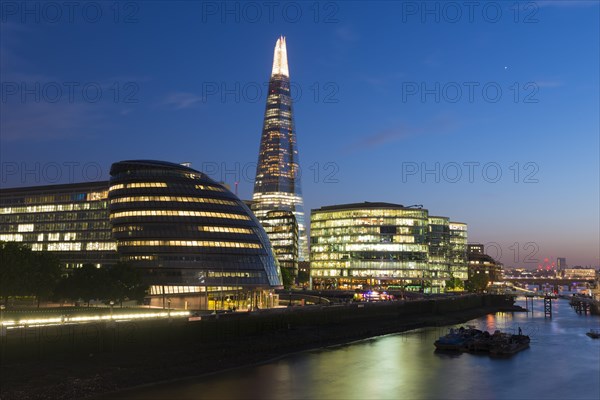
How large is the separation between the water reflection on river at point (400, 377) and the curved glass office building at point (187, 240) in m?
37.3

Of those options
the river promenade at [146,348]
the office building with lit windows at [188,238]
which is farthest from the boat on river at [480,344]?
the office building with lit windows at [188,238]

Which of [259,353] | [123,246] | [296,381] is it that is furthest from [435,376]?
[123,246]

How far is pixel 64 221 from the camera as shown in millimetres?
158000

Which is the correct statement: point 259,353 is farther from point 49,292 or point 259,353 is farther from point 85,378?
point 49,292

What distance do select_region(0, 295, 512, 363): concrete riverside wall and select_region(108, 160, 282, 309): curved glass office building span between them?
70.8 feet

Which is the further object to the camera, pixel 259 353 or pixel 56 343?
pixel 259 353

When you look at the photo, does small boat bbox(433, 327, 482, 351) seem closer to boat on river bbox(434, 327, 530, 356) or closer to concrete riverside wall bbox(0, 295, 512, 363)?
boat on river bbox(434, 327, 530, 356)

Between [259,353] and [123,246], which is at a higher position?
[123,246]

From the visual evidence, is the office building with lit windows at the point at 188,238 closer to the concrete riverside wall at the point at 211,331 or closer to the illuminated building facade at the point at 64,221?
the concrete riverside wall at the point at 211,331

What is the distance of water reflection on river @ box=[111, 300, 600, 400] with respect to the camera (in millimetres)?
55781

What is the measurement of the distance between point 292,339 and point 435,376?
2519 centimetres

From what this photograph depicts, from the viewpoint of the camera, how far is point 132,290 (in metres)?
102

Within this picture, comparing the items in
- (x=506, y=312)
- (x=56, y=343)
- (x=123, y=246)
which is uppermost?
(x=123, y=246)

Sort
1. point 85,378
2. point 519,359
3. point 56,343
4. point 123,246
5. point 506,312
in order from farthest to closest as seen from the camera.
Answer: point 506,312 → point 123,246 → point 519,359 → point 56,343 → point 85,378
